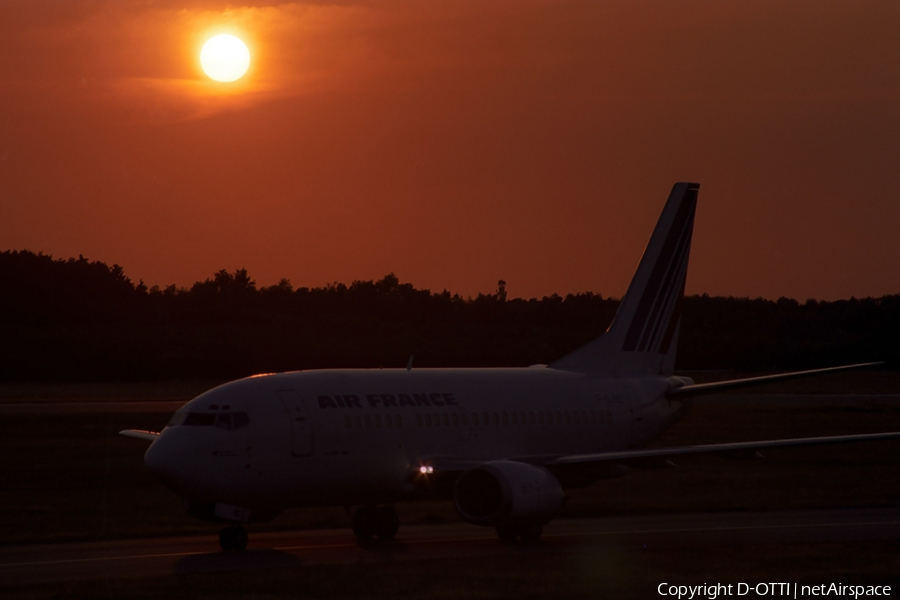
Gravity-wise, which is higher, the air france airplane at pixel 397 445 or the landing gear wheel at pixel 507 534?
the air france airplane at pixel 397 445

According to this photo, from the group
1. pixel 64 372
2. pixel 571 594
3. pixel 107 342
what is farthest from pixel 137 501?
pixel 107 342

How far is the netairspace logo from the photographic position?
69.6 ft

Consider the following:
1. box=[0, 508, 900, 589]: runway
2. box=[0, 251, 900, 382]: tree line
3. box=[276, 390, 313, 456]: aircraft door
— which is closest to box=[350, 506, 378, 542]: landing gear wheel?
box=[0, 508, 900, 589]: runway

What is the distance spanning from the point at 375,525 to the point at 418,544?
115cm

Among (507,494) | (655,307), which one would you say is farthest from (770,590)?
(655,307)

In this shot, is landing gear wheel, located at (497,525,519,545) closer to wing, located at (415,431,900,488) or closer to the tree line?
wing, located at (415,431,900,488)

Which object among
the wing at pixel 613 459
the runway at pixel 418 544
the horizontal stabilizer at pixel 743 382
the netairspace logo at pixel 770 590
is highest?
the horizontal stabilizer at pixel 743 382

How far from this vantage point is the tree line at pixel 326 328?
11075cm

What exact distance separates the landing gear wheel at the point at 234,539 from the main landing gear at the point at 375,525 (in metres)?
2.84

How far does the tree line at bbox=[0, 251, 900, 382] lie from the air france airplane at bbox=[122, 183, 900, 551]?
73734 millimetres

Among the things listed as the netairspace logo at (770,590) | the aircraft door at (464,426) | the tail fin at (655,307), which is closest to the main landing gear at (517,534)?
the aircraft door at (464,426)

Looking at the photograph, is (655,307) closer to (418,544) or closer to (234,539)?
(418,544)

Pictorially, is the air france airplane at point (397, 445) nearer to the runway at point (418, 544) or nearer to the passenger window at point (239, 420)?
the passenger window at point (239, 420)

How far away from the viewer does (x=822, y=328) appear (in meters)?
138
